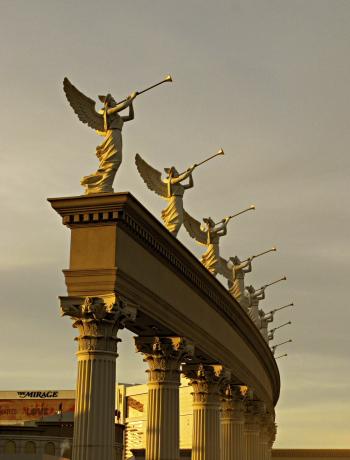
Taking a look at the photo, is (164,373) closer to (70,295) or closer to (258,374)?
(70,295)

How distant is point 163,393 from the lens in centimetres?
3294

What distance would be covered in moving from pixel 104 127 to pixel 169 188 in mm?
6834

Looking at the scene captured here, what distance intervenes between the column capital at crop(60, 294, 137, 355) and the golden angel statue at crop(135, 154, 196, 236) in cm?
820

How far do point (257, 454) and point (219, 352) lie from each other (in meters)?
Result: 22.7

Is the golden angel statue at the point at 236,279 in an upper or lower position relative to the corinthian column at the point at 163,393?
upper

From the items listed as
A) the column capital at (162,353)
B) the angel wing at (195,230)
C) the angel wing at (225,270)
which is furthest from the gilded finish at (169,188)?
the angel wing at (225,270)

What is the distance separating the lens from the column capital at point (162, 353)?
33.1 metres

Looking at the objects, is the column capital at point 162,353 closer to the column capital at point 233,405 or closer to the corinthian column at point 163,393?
the corinthian column at point 163,393

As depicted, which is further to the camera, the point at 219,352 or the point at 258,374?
the point at 258,374

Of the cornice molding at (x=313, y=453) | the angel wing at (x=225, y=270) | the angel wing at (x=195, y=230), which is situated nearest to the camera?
the angel wing at (x=195, y=230)

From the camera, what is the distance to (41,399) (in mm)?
145250

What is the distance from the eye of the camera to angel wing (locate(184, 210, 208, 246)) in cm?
4234

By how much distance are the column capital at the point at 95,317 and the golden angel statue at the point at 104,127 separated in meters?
3.92

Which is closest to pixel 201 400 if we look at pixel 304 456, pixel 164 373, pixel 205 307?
pixel 205 307
